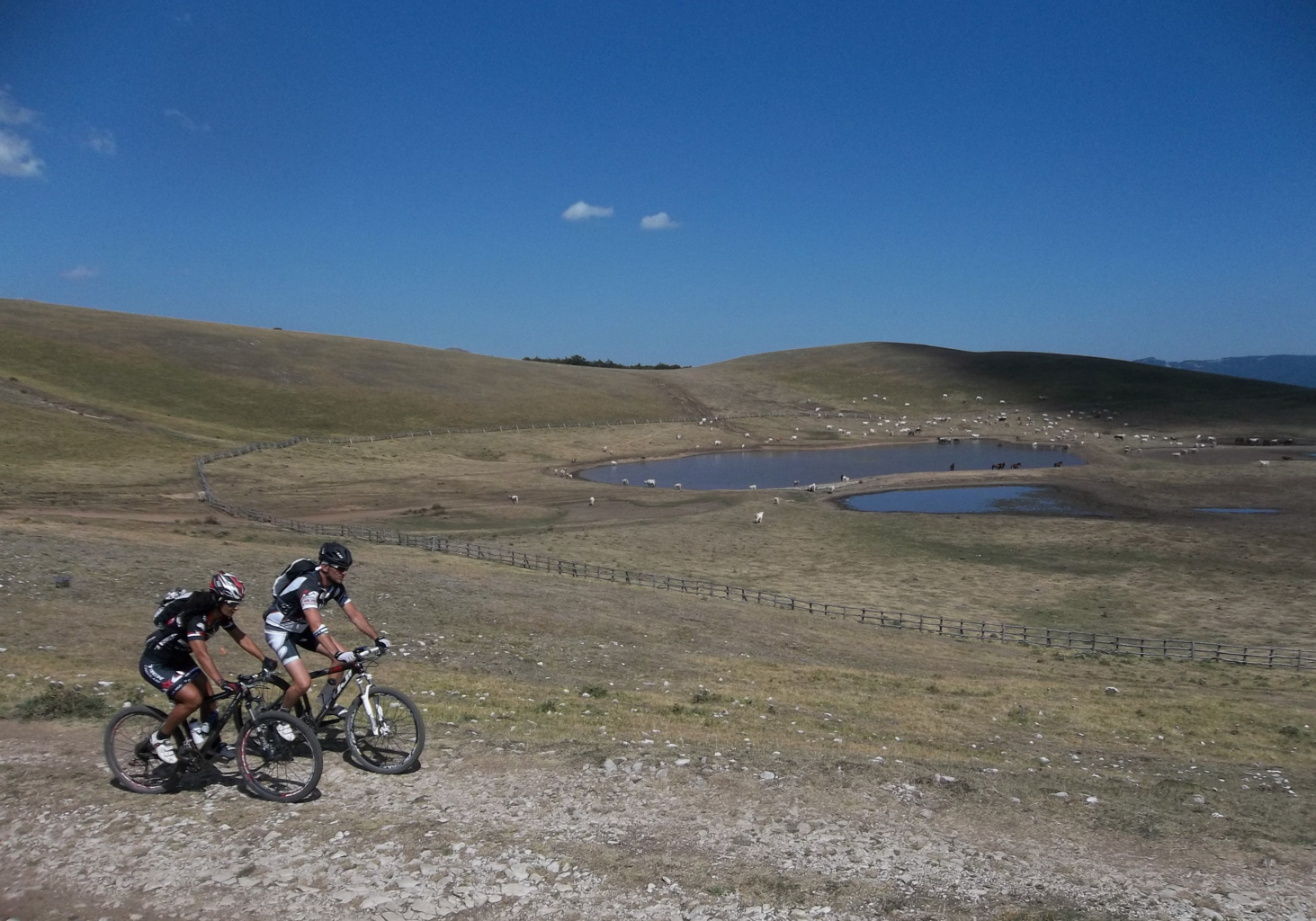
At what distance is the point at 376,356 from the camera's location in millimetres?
144500

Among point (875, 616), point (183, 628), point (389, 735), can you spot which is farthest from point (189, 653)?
point (875, 616)

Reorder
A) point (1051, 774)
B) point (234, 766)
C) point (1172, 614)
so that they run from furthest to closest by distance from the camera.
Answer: point (1172, 614) → point (1051, 774) → point (234, 766)

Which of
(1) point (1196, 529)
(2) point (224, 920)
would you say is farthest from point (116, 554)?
(1) point (1196, 529)

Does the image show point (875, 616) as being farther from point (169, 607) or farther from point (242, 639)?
point (169, 607)

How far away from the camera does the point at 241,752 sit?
393 inches

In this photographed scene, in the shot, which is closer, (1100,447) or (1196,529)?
(1196,529)

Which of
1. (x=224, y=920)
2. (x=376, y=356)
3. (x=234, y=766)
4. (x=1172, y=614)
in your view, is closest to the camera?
(x=224, y=920)

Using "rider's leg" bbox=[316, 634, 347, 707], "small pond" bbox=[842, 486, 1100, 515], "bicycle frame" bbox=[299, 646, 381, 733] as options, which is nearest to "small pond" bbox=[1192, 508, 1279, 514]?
"small pond" bbox=[842, 486, 1100, 515]

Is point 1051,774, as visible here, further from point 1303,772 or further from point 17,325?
point 17,325

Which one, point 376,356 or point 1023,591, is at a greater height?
point 376,356

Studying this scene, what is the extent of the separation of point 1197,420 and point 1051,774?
138061mm

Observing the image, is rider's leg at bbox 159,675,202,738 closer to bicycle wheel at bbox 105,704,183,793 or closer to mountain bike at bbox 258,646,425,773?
bicycle wheel at bbox 105,704,183,793

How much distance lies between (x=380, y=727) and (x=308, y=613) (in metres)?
1.71

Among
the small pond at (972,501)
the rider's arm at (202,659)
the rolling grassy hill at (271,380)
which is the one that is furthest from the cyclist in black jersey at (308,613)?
the rolling grassy hill at (271,380)
